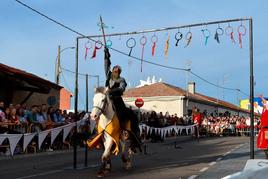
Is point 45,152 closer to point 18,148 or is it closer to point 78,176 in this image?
point 18,148

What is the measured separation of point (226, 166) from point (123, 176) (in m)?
3.43

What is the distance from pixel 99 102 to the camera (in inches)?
419

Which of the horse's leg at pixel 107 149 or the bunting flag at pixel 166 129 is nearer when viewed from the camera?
the horse's leg at pixel 107 149

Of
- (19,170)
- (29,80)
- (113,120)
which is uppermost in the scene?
(29,80)

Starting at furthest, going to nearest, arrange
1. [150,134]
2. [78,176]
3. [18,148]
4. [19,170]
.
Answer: [150,134] < [18,148] < [19,170] < [78,176]

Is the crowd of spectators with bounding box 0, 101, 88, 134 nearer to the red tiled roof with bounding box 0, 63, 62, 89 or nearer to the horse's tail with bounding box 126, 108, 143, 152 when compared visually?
the red tiled roof with bounding box 0, 63, 62, 89

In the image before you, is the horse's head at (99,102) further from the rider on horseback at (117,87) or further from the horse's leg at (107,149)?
the horse's leg at (107,149)

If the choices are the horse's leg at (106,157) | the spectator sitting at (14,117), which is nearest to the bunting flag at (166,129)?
the spectator sitting at (14,117)

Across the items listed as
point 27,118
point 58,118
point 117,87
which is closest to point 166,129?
point 58,118

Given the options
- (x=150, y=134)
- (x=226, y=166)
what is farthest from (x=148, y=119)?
(x=226, y=166)

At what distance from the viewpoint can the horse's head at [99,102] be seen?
10469mm

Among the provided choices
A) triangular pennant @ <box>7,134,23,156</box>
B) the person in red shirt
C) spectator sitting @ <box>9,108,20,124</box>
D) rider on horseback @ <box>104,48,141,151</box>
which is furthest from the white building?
rider on horseback @ <box>104,48,141,151</box>

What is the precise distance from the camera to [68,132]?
17641 millimetres

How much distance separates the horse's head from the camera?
10.5 meters
